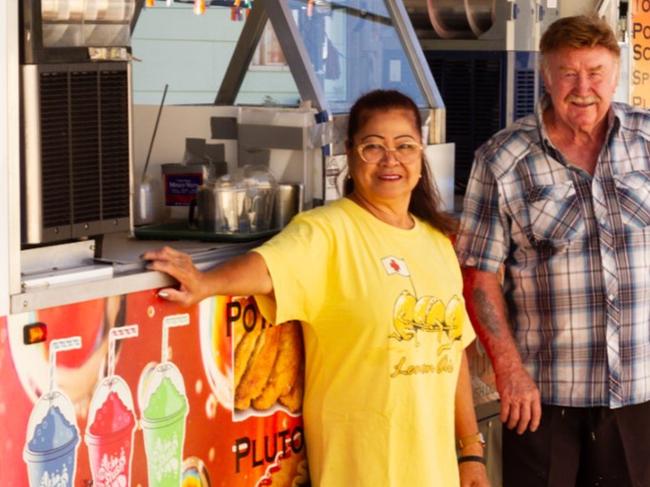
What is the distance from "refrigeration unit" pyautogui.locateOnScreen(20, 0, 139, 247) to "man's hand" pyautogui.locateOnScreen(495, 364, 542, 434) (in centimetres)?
122

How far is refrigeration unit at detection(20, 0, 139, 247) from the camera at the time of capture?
2.71m

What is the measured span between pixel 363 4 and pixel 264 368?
162cm

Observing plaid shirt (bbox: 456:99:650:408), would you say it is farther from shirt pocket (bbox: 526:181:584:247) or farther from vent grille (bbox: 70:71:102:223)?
vent grille (bbox: 70:71:102:223)

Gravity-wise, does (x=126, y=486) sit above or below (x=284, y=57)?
below

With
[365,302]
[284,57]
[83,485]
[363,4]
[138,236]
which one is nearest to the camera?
[83,485]

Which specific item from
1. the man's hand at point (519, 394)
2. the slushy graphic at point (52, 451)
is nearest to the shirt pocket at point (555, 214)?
the man's hand at point (519, 394)

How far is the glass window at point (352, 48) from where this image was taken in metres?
4.10

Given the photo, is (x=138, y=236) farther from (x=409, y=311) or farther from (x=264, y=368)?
(x=409, y=311)

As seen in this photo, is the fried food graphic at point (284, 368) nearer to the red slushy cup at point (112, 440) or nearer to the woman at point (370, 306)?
the woman at point (370, 306)

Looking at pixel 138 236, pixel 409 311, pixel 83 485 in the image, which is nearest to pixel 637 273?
pixel 409 311

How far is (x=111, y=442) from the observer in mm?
2840

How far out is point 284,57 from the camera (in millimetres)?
3920

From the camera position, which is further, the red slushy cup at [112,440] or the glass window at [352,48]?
the glass window at [352,48]

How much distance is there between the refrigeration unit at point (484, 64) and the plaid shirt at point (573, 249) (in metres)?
1.46
